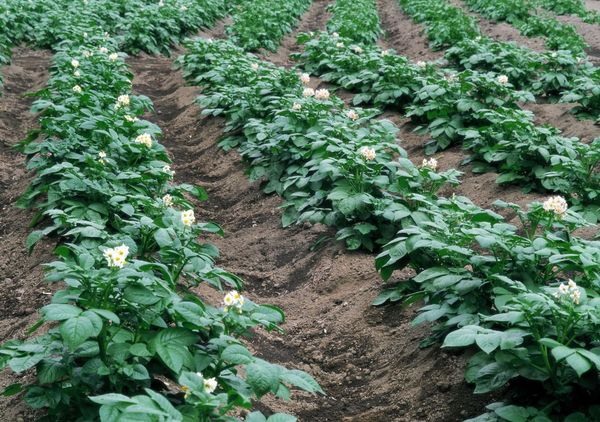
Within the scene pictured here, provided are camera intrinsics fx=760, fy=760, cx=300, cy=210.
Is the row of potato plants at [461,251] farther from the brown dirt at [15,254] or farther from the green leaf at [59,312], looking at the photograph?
the brown dirt at [15,254]

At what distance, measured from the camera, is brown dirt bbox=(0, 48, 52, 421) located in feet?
14.4

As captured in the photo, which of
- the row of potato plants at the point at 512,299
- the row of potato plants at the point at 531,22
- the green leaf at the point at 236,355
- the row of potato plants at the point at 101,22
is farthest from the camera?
the row of potato plants at the point at 531,22

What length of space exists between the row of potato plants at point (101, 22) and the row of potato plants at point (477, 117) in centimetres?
344

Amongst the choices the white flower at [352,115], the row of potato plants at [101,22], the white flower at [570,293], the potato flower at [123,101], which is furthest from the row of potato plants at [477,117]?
the row of potato plants at [101,22]

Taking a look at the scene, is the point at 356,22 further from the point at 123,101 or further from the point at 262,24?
the point at 123,101

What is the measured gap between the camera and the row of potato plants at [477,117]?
639 cm

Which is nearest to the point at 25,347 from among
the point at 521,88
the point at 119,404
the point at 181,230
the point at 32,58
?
the point at 119,404

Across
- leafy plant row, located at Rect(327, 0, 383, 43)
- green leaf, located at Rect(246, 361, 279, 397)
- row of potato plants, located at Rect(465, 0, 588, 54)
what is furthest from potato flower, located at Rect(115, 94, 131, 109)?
leafy plant row, located at Rect(327, 0, 383, 43)

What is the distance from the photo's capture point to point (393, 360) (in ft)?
14.7

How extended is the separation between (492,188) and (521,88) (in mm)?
3608

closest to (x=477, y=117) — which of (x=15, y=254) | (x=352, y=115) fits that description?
(x=352, y=115)

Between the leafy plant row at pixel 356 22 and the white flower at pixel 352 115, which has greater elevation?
the white flower at pixel 352 115

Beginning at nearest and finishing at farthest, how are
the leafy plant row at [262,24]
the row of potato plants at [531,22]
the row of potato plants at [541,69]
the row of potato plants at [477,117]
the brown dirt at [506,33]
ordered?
the row of potato plants at [477,117] < the row of potato plants at [541,69] < the row of potato plants at [531,22] < the brown dirt at [506,33] < the leafy plant row at [262,24]

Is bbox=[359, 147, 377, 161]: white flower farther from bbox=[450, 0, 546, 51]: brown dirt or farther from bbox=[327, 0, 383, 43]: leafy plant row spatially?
bbox=[327, 0, 383, 43]: leafy plant row
